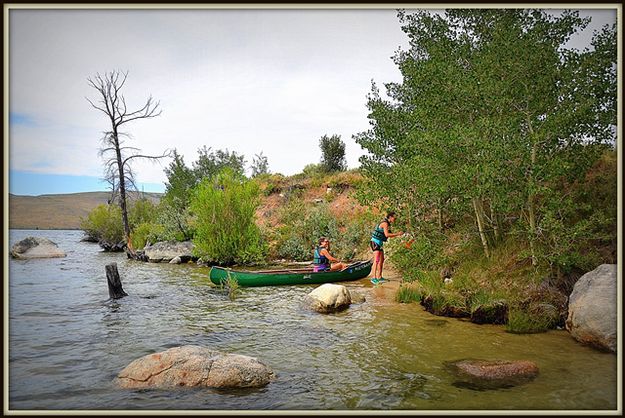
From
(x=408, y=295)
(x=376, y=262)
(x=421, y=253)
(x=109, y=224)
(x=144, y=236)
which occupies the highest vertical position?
(x=109, y=224)

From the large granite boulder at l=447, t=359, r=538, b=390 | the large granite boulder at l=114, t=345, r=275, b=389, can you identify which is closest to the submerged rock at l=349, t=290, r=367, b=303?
the large granite boulder at l=447, t=359, r=538, b=390

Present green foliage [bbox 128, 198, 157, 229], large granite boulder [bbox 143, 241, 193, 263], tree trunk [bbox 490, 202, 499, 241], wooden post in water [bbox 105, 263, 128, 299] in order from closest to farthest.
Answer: tree trunk [bbox 490, 202, 499, 241]
wooden post in water [bbox 105, 263, 128, 299]
large granite boulder [bbox 143, 241, 193, 263]
green foliage [bbox 128, 198, 157, 229]

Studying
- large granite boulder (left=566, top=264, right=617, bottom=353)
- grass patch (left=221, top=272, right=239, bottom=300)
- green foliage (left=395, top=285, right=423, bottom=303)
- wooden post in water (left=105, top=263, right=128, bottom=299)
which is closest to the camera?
large granite boulder (left=566, top=264, right=617, bottom=353)

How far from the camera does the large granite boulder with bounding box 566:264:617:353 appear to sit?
688 centimetres

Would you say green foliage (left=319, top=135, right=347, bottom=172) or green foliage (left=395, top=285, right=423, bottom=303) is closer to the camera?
green foliage (left=395, top=285, right=423, bottom=303)

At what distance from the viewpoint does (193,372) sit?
5.95 m

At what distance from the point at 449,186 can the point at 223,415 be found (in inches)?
324

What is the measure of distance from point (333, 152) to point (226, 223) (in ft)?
60.4

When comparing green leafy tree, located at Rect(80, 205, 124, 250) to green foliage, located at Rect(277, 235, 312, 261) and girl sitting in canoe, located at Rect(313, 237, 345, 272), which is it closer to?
green foliage, located at Rect(277, 235, 312, 261)

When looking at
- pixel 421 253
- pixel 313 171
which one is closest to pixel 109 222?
pixel 313 171

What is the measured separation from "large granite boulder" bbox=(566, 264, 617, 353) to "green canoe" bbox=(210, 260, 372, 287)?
27.3ft

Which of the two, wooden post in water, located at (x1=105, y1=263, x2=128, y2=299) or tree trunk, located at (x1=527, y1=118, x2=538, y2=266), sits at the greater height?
tree trunk, located at (x1=527, y1=118, x2=538, y2=266)

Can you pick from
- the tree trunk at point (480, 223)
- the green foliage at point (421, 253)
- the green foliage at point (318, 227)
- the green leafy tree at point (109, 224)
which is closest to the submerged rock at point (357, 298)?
the green foliage at point (421, 253)

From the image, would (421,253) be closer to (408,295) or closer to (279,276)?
(408,295)
